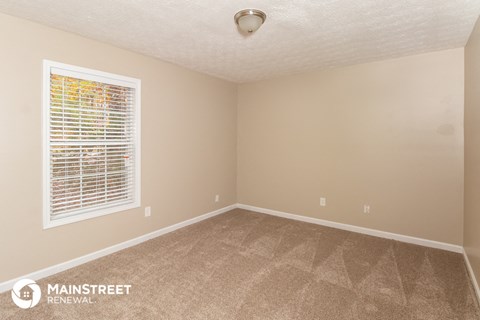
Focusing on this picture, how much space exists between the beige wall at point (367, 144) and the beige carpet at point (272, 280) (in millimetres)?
518

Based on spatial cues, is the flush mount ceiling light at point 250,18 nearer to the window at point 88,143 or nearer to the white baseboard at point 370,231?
the window at point 88,143

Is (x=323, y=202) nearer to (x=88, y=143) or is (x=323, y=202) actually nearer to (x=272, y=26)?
(x=272, y=26)

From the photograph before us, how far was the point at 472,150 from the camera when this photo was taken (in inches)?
98.7

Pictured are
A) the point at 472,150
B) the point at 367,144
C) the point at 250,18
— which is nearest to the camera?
the point at 250,18

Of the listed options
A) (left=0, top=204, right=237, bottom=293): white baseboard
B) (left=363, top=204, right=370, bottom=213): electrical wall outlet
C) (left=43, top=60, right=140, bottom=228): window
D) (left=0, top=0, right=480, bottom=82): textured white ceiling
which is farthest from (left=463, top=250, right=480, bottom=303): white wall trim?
(left=43, top=60, right=140, bottom=228): window

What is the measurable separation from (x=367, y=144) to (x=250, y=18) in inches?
98.4

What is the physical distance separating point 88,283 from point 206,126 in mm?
2739

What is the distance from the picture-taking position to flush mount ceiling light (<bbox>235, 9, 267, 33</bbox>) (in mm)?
2104

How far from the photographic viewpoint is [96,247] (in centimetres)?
288

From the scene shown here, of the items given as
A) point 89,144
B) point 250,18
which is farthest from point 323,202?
point 89,144

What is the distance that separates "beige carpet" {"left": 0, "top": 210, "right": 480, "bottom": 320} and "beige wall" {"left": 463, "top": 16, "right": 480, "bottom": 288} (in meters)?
0.34

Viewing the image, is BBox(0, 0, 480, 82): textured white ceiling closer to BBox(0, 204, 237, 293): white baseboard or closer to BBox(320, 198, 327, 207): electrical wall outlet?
BBox(320, 198, 327, 207): electrical wall outlet

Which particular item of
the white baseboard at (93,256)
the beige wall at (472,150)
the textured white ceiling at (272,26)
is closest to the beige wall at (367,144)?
the beige wall at (472,150)

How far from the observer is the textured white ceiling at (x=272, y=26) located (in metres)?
2.05
